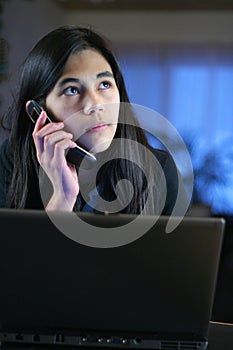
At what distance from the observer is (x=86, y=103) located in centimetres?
174

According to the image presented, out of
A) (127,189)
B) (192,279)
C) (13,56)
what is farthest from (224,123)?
(192,279)

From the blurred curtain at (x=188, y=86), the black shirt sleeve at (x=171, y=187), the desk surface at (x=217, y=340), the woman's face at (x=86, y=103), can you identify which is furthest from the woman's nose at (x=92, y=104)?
the blurred curtain at (x=188, y=86)

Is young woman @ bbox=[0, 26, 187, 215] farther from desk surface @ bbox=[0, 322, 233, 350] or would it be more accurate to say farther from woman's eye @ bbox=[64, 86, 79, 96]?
desk surface @ bbox=[0, 322, 233, 350]

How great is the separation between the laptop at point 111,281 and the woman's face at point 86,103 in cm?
67

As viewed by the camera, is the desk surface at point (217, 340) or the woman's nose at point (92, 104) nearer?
the desk surface at point (217, 340)

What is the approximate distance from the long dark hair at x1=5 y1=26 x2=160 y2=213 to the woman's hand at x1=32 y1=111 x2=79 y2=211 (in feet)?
0.45

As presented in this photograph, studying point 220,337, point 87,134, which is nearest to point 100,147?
point 87,134

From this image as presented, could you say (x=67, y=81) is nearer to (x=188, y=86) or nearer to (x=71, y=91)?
(x=71, y=91)

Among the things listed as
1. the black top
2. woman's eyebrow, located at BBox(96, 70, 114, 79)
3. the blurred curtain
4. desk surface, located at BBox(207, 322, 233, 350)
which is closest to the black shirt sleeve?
the black top

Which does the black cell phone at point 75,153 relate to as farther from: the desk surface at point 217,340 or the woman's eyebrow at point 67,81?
the desk surface at point 217,340

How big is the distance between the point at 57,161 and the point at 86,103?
209 mm

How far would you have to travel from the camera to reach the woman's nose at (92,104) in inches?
68.1

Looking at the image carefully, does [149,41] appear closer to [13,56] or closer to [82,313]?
[13,56]

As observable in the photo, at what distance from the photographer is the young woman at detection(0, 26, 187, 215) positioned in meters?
1.75
